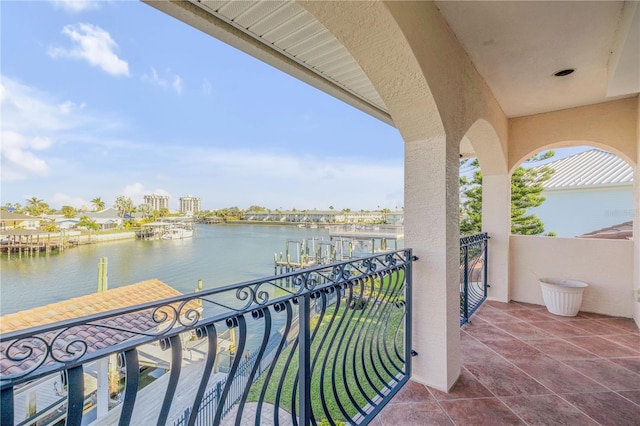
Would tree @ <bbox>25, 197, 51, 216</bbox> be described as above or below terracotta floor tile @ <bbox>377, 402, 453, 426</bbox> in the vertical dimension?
above

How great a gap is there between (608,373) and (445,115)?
2.45 m

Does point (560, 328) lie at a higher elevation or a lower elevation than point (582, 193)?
lower

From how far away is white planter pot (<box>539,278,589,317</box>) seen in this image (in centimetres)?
341

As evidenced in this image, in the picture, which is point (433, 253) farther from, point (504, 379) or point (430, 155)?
point (504, 379)

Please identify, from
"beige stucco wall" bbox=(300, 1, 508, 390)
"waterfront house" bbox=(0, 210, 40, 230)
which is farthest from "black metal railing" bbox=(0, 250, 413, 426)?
"waterfront house" bbox=(0, 210, 40, 230)

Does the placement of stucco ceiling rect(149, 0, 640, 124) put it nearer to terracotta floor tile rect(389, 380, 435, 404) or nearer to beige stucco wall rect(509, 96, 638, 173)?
beige stucco wall rect(509, 96, 638, 173)

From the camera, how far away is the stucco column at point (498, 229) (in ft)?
12.8

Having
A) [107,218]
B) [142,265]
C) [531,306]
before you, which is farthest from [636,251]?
[107,218]

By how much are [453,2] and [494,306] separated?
11.8ft

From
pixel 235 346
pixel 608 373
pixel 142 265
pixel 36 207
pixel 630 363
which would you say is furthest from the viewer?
pixel 142 265

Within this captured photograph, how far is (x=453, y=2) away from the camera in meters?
1.79

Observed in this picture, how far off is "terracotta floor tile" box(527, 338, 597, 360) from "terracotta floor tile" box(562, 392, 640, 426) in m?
0.53

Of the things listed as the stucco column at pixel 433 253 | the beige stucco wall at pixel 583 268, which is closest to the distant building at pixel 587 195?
the beige stucco wall at pixel 583 268

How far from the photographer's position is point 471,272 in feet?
11.6
